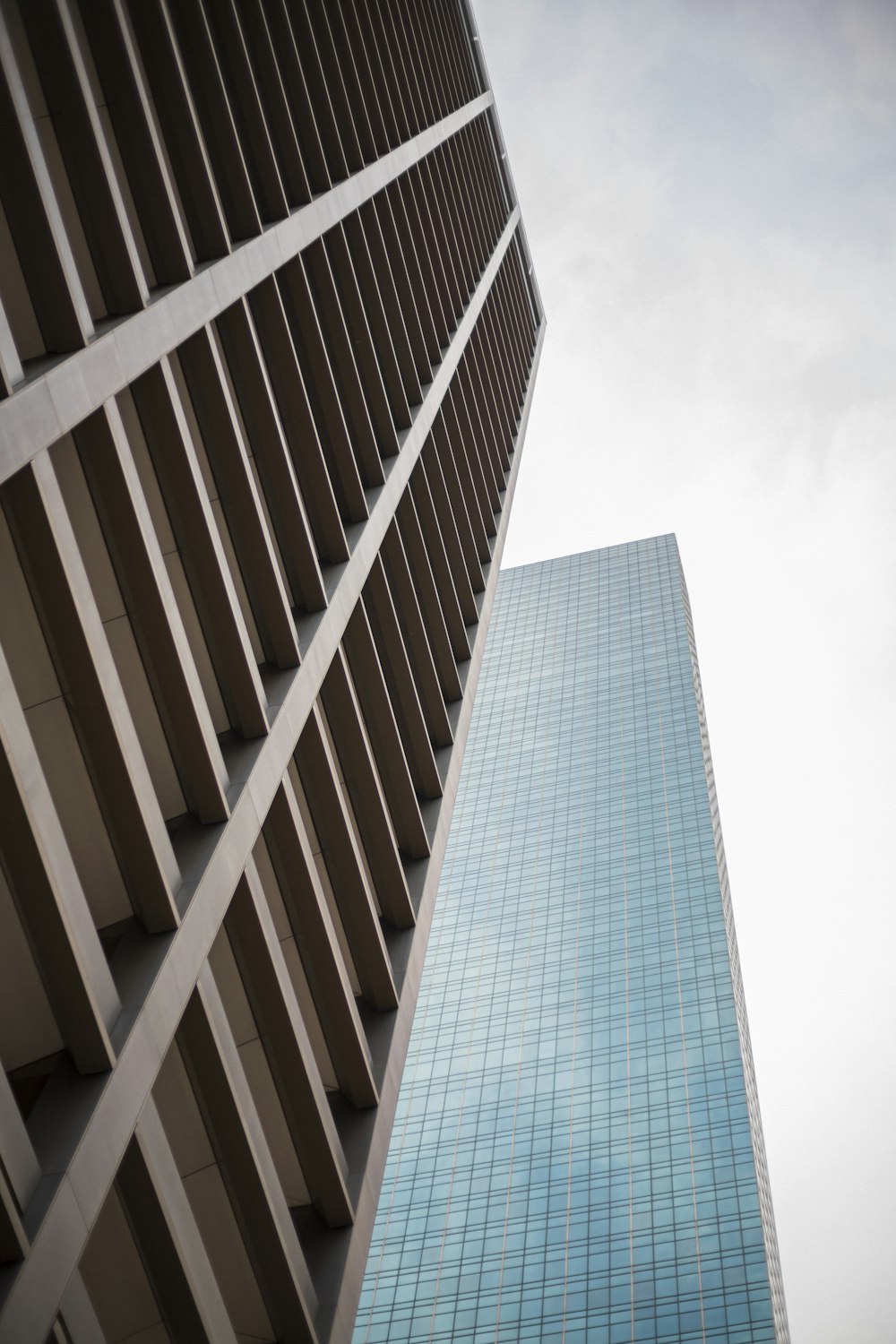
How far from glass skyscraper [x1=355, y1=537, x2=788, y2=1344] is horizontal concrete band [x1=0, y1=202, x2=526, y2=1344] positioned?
72.4 metres

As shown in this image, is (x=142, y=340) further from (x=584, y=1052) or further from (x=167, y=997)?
(x=584, y=1052)

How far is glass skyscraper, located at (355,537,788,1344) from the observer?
87.3 meters

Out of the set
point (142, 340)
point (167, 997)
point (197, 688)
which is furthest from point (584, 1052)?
point (142, 340)

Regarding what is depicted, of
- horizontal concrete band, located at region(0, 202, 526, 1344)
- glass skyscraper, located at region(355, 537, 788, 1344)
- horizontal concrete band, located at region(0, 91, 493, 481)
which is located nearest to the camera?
horizontal concrete band, located at region(0, 202, 526, 1344)

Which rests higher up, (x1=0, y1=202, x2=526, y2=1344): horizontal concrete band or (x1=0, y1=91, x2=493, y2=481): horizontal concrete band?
(x1=0, y1=91, x2=493, y2=481): horizontal concrete band

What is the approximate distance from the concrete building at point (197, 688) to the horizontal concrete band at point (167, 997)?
2.3 inches

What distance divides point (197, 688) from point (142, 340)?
4798mm

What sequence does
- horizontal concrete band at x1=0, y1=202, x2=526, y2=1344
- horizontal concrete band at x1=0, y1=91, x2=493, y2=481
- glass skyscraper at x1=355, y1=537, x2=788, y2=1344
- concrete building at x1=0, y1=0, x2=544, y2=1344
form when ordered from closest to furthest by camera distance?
horizontal concrete band at x1=0, y1=202, x2=526, y2=1344 → horizontal concrete band at x1=0, y1=91, x2=493, y2=481 → concrete building at x1=0, y1=0, x2=544, y2=1344 → glass skyscraper at x1=355, y1=537, x2=788, y2=1344

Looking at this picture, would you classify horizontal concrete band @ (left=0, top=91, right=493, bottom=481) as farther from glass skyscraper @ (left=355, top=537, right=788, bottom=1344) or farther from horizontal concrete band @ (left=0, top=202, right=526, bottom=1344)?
glass skyscraper @ (left=355, top=537, right=788, bottom=1344)

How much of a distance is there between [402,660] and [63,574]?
16.6 m

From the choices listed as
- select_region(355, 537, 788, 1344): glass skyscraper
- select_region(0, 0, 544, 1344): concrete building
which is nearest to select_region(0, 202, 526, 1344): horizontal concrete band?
select_region(0, 0, 544, 1344): concrete building

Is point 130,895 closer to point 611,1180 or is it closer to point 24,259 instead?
point 24,259

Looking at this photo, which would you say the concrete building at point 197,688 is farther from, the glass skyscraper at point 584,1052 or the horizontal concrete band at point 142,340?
the glass skyscraper at point 584,1052

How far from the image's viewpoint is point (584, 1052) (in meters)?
106
